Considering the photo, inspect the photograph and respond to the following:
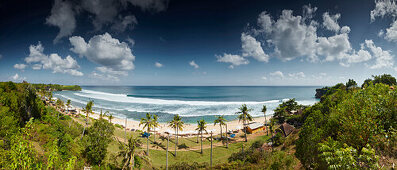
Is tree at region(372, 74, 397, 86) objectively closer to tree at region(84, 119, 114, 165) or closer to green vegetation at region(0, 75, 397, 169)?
green vegetation at region(0, 75, 397, 169)

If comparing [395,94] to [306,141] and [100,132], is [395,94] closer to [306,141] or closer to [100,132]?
[306,141]

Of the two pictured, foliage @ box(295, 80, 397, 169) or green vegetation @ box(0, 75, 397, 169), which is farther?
foliage @ box(295, 80, 397, 169)

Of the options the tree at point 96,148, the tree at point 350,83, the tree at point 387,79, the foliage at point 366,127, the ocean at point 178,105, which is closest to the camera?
the foliage at point 366,127

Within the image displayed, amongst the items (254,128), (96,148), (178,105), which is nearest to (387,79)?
(254,128)

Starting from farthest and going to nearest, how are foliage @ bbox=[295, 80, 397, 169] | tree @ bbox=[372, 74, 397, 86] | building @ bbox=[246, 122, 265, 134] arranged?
tree @ bbox=[372, 74, 397, 86] → building @ bbox=[246, 122, 265, 134] → foliage @ bbox=[295, 80, 397, 169]

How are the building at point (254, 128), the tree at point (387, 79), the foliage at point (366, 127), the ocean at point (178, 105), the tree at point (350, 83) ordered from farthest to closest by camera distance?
the tree at point (350, 83) < the ocean at point (178, 105) < the tree at point (387, 79) < the building at point (254, 128) < the foliage at point (366, 127)

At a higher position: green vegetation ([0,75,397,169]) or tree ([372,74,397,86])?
tree ([372,74,397,86])

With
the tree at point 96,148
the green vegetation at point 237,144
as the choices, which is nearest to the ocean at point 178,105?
the green vegetation at point 237,144

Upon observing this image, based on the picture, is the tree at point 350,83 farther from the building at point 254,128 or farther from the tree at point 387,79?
the building at point 254,128

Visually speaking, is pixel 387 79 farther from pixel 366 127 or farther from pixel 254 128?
pixel 366 127

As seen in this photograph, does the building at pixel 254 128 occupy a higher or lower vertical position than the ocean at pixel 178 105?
lower

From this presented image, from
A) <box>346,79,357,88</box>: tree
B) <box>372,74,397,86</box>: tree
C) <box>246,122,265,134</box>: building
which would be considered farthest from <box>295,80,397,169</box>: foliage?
<box>346,79,357,88</box>: tree

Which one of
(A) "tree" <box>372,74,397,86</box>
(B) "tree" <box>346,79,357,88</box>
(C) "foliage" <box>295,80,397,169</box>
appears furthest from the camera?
(B) "tree" <box>346,79,357,88</box>

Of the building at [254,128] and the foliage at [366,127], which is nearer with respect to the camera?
the foliage at [366,127]
